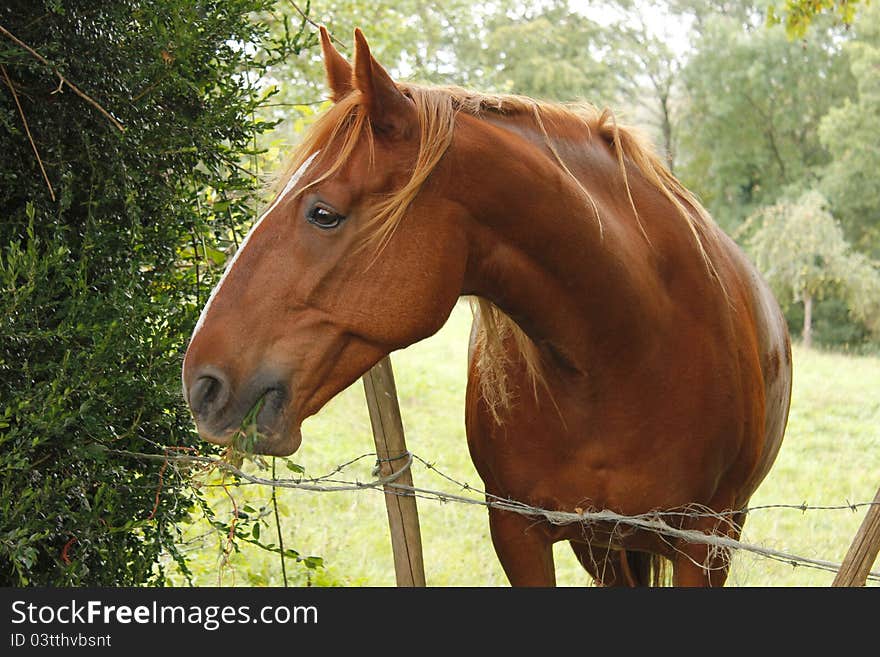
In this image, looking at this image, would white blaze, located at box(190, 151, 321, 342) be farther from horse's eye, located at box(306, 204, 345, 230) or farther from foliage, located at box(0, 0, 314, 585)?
foliage, located at box(0, 0, 314, 585)

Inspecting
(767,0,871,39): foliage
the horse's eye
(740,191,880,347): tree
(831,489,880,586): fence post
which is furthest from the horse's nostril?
(740,191,880,347): tree

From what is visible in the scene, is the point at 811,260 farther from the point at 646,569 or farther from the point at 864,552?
the point at 864,552

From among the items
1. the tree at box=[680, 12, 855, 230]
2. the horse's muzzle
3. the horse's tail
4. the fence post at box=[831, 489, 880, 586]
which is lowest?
the fence post at box=[831, 489, 880, 586]

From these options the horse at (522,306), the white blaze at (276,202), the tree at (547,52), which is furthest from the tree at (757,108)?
the white blaze at (276,202)

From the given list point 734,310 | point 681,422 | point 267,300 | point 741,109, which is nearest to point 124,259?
point 267,300

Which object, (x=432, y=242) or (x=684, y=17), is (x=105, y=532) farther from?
(x=684, y=17)

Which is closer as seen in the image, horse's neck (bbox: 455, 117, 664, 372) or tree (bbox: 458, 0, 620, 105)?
horse's neck (bbox: 455, 117, 664, 372)

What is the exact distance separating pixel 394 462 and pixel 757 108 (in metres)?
23.4

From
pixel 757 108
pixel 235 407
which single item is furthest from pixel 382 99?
pixel 757 108

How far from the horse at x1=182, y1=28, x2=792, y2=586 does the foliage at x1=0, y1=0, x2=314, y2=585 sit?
1.35 ft

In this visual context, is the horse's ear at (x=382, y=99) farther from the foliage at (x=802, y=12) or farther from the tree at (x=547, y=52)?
the tree at (x=547, y=52)

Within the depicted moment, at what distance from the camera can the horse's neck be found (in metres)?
1.89

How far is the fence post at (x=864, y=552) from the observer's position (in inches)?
92.9

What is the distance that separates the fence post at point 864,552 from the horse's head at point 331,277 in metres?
1.40
